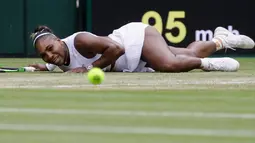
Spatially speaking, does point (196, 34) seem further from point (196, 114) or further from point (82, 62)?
point (196, 114)

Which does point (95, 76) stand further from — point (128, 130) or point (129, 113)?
point (128, 130)

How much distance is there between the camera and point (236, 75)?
9.50m

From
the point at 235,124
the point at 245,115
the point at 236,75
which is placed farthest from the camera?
the point at 236,75

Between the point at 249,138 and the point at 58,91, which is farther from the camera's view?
the point at 58,91

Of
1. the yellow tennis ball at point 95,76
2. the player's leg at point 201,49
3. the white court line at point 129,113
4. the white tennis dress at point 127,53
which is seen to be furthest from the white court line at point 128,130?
the player's leg at point 201,49

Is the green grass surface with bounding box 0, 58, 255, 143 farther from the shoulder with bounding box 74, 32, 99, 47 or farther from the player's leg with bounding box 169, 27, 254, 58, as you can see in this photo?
the player's leg with bounding box 169, 27, 254, 58

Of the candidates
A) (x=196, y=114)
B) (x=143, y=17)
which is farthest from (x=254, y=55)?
(x=196, y=114)

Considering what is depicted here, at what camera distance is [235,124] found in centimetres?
495

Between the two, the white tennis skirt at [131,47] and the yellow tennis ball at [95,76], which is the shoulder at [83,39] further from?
the yellow tennis ball at [95,76]

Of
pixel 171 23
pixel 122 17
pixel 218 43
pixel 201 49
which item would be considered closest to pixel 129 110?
pixel 201 49

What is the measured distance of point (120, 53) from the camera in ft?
32.3

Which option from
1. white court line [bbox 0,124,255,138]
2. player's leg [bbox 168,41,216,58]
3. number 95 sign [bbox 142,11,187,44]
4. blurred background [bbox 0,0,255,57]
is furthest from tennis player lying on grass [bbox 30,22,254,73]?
blurred background [bbox 0,0,255,57]

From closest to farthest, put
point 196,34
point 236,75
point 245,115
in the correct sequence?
point 245,115
point 236,75
point 196,34

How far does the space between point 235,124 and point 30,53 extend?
1265 cm
